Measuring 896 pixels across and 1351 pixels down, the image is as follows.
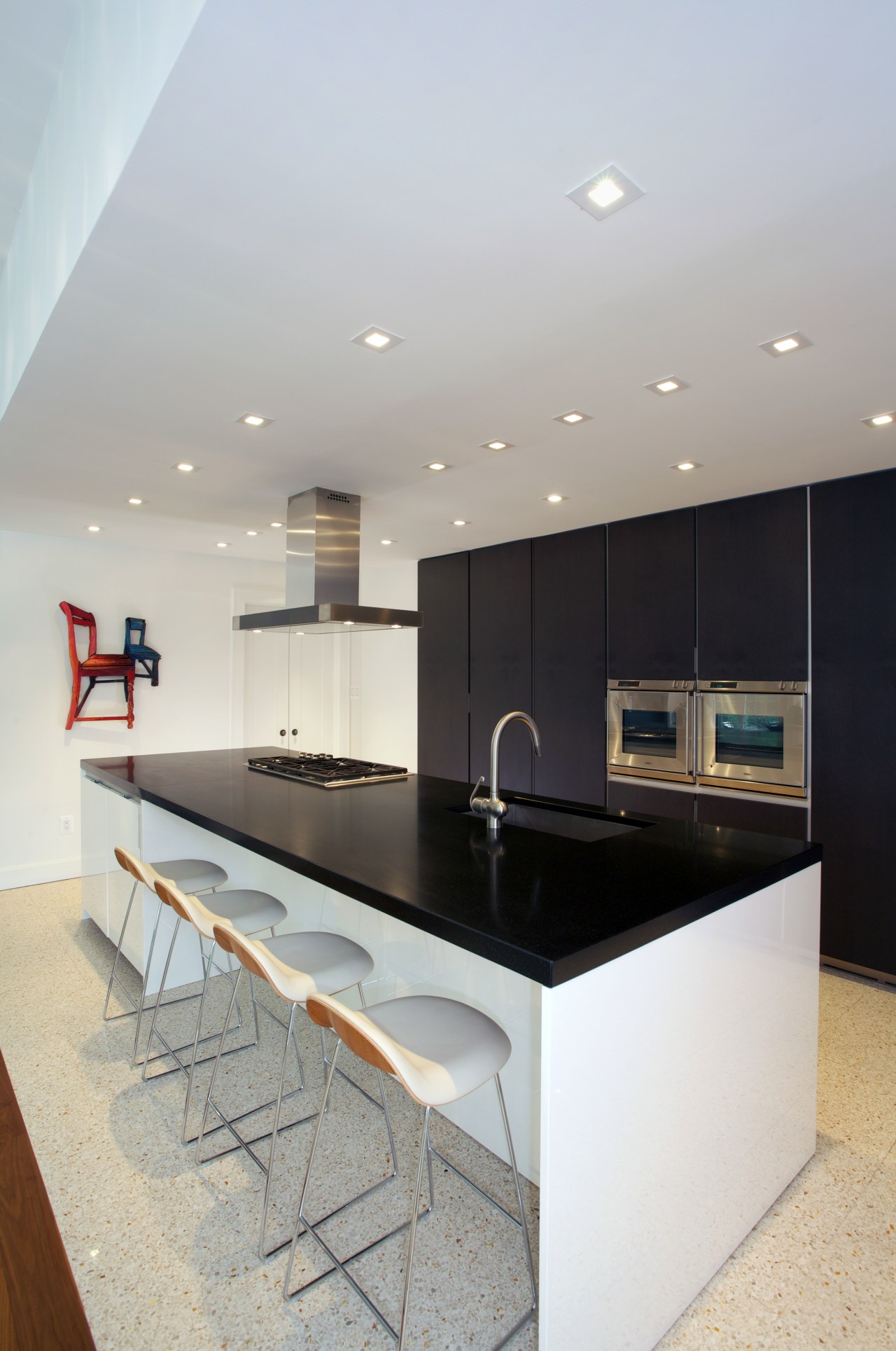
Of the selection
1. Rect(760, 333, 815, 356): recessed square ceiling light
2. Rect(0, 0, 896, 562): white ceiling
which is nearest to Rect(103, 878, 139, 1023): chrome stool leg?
Rect(0, 0, 896, 562): white ceiling

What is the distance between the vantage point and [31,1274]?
0.81 metres

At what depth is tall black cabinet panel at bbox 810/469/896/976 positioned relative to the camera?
10.6 feet

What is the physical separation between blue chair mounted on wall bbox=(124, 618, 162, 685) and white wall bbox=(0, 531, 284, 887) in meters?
0.06

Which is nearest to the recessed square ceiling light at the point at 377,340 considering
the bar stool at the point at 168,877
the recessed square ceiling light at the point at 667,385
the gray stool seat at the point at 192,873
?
the recessed square ceiling light at the point at 667,385

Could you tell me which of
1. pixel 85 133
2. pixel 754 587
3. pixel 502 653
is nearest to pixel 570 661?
pixel 502 653

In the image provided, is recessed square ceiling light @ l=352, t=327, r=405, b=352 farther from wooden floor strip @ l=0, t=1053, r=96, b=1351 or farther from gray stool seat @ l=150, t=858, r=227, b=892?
gray stool seat @ l=150, t=858, r=227, b=892

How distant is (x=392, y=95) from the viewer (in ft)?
3.75

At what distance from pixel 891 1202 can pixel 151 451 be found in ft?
11.9

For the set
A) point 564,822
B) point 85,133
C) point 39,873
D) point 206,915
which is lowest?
point 39,873

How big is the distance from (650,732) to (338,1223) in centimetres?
299

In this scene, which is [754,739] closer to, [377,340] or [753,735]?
[753,735]

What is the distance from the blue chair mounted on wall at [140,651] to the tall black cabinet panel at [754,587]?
12.5ft

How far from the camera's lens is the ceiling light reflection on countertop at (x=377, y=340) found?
190 centimetres

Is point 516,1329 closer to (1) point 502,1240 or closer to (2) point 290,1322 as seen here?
(1) point 502,1240
